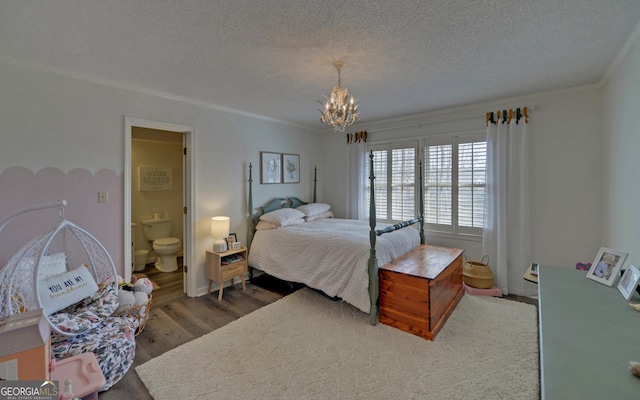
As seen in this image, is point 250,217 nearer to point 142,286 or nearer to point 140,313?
point 142,286

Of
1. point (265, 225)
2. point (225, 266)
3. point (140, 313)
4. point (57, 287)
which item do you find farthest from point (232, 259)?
point (57, 287)

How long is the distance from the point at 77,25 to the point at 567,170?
4855 mm

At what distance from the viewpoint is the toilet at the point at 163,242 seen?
14.4 feet

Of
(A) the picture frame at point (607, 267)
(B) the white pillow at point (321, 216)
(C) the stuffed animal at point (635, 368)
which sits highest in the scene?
(B) the white pillow at point (321, 216)

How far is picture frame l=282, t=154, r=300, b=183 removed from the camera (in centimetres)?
478

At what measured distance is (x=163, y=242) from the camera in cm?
439

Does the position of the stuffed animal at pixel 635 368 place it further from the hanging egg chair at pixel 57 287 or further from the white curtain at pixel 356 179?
the white curtain at pixel 356 179

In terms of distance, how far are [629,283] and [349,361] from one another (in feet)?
6.30

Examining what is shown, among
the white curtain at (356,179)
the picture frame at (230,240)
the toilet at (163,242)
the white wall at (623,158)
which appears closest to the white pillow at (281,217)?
the picture frame at (230,240)

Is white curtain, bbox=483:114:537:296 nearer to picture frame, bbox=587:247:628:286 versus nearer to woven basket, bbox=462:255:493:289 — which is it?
woven basket, bbox=462:255:493:289

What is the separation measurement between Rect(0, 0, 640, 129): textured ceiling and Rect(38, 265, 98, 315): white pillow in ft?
6.00

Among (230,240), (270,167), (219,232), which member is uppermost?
(270,167)

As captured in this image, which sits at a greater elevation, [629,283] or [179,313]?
[629,283]

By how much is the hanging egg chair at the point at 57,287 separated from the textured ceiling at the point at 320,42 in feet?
4.19
